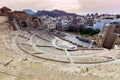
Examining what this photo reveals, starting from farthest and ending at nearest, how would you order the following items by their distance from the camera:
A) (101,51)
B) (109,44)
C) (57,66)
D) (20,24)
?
(20,24), (109,44), (101,51), (57,66)

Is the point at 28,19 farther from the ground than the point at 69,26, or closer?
farther from the ground

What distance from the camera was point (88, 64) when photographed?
50.4 feet

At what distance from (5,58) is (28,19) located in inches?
862

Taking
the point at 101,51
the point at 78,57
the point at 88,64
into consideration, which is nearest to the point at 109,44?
the point at 101,51

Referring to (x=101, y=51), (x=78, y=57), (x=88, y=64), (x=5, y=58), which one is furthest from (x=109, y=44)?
(x=5, y=58)

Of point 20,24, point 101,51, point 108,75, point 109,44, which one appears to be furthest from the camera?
point 20,24

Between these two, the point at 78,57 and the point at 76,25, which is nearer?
the point at 78,57

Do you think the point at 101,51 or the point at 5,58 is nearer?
the point at 5,58

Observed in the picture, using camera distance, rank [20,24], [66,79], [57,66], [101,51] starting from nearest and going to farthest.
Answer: [66,79]
[57,66]
[101,51]
[20,24]

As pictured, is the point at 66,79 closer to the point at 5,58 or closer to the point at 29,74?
the point at 29,74

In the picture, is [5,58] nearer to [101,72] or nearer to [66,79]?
[66,79]

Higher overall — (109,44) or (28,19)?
(28,19)

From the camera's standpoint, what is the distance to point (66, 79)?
11.5m

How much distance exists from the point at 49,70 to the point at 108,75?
12.8 feet
